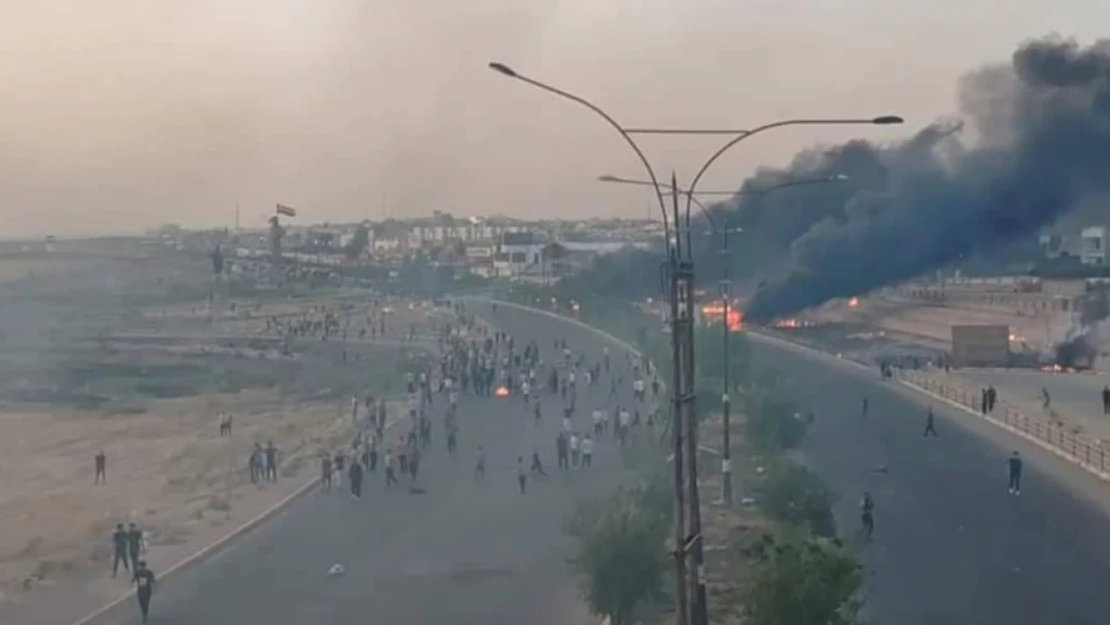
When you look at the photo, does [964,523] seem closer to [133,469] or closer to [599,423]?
[599,423]

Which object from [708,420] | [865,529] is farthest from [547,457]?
[865,529]

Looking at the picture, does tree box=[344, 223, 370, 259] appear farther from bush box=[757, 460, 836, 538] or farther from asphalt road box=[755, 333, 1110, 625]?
bush box=[757, 460, 836, 538]

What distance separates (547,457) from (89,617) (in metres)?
10.2

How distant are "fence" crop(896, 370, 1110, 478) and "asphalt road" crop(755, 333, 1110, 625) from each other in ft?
0.82

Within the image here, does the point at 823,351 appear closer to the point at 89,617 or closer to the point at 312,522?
the point at 312,522

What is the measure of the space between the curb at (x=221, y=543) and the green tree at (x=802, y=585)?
222 inches

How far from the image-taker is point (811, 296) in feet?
160

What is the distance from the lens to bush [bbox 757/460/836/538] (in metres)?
13.4

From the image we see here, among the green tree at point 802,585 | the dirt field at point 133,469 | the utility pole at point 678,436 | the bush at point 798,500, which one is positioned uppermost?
the utility pole at point 678,436

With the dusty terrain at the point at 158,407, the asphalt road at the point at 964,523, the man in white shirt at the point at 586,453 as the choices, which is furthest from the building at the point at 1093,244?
the man in white shirt at the point at 586,453

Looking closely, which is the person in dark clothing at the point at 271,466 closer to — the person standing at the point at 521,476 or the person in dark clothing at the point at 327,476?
the person in dark clothing at the point at 327,476

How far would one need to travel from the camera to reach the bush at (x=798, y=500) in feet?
43.8

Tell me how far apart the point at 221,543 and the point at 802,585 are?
8.11 metres

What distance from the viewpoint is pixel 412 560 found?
1420 centimetres
